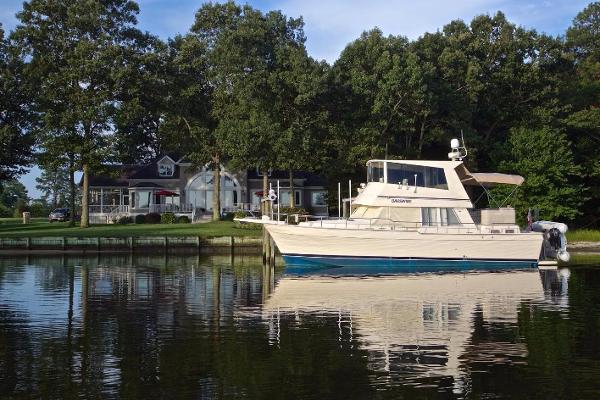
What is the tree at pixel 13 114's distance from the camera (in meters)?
55.8

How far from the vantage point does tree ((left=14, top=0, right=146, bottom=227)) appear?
52406 millimetres

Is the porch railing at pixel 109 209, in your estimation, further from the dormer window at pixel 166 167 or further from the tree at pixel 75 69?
the tree at pixel 75 69

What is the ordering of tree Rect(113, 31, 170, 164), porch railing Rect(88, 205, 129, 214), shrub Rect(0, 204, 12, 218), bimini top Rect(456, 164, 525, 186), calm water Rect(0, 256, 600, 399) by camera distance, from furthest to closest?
1. shrub Rect(0, 204, 12, 218)
2. porch railing Rect(88, 205, 129, 214)
3. tree Rect(113, 31, 170, 164)
4. bimini top Rect(456, 164, 525, 186)
5. calm water Rect(0, 256, 600, 399)

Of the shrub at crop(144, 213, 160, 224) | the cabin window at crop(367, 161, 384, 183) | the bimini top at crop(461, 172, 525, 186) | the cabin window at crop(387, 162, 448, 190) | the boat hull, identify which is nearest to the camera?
the boat hull

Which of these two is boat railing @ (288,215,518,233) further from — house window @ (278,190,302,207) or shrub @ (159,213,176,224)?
house window @ (278,190,302,207)

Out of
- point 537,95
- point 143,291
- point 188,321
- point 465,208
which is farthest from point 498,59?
point 188,321

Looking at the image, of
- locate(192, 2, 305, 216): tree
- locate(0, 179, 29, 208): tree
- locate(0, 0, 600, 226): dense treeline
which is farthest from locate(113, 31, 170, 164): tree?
locate(0, 179, 29, 208): tree

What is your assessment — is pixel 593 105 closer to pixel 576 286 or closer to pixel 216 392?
pixel 576 286

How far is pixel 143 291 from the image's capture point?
25.6 meters

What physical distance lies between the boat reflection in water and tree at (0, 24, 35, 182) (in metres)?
33.5

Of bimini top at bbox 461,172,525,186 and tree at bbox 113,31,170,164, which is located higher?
tree at bbox 113,31,170,164

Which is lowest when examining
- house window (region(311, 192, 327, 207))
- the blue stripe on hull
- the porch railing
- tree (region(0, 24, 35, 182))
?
the blue stripe on hull

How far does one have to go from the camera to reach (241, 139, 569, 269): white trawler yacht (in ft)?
112

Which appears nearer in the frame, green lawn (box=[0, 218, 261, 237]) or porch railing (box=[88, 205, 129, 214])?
green lawn (box=[0, 218, 261, 237])
